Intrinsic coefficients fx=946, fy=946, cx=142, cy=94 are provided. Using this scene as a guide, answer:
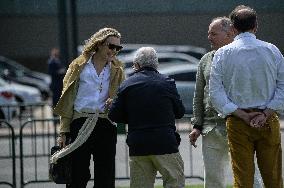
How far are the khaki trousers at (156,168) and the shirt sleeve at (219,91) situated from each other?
839 millimetres

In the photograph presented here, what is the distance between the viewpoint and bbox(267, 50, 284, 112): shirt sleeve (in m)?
6.36

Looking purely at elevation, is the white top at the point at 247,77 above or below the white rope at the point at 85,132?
above

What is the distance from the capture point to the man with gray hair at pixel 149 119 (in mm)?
7012

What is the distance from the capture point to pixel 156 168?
283 inches

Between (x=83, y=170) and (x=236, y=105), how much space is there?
174 centimetres

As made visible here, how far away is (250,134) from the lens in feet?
20.7

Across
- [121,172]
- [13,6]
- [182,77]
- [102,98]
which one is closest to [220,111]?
[102,98]

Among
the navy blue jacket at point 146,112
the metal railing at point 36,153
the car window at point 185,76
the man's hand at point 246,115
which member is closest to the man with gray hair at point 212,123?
the navy blue jacket at point 146,112

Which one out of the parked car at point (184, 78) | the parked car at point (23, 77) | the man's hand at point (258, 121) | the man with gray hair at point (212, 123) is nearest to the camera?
the man's hand at point (258, 121)

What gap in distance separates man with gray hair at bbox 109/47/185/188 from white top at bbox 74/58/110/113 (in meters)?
0.42

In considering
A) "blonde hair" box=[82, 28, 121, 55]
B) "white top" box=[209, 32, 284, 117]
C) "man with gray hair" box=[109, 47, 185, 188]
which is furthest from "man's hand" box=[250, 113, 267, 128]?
"blonde hair" box=[82, 28, 121, 55]

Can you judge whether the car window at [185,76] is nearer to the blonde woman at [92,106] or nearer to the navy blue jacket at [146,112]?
the blonde woman at [92,106]

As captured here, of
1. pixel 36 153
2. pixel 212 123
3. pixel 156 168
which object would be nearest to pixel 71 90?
pixel 156 168

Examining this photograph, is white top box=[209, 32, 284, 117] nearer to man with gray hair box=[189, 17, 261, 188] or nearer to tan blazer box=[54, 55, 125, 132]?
man with gray hair box=[189, 17, 261, 188]
